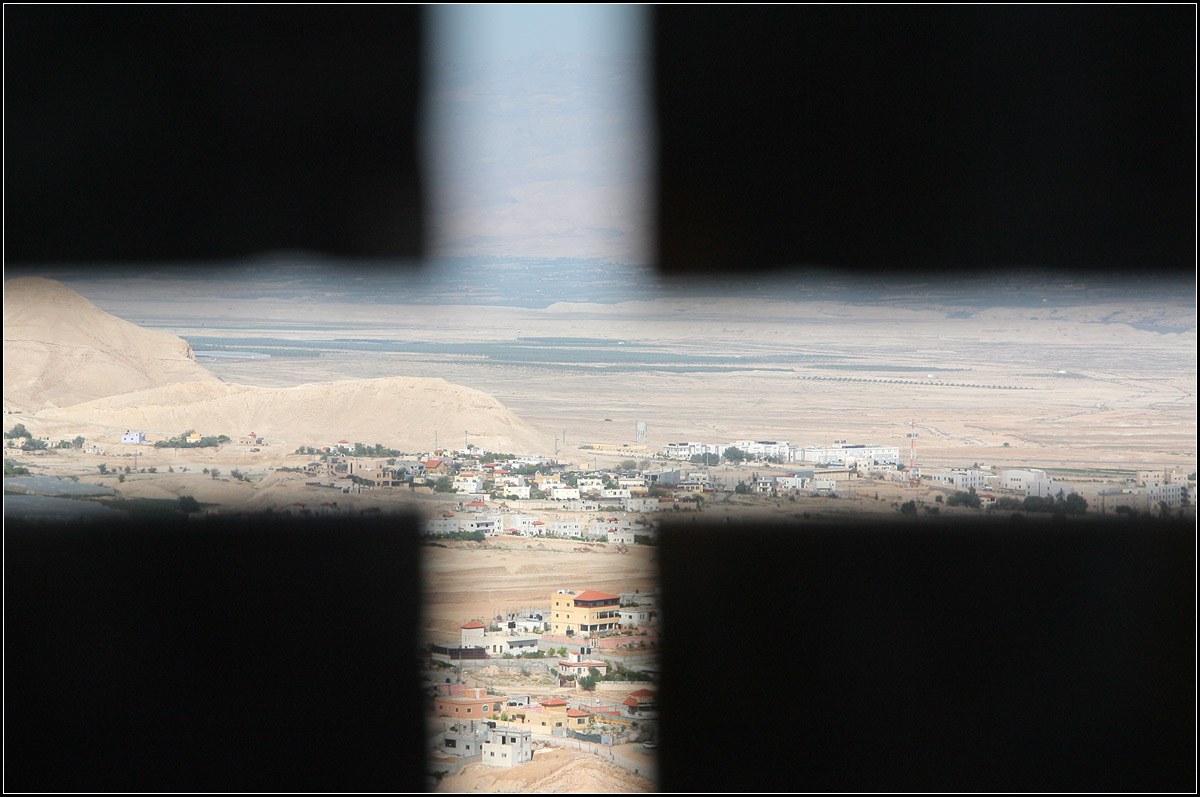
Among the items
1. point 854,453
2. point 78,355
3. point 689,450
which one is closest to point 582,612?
point 689,450

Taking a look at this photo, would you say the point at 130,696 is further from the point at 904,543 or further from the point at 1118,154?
the point at 1118,154

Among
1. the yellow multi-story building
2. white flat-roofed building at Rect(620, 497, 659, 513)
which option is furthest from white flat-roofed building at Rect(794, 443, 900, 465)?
the yellow multi-story building

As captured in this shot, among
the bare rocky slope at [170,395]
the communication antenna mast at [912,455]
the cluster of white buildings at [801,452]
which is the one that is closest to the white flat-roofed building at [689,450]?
the cluster of white buildings at [801,452]

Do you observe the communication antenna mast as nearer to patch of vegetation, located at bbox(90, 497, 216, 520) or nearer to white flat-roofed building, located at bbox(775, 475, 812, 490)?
white flat-roofed building, located at bbox(775, 475, 812, 490)

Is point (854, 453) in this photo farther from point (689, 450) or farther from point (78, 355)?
point (78, 355)

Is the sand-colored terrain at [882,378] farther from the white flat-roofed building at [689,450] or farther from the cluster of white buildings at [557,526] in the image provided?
the cluster of white buildings at [557,526]

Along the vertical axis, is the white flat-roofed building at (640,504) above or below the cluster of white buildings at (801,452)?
below
